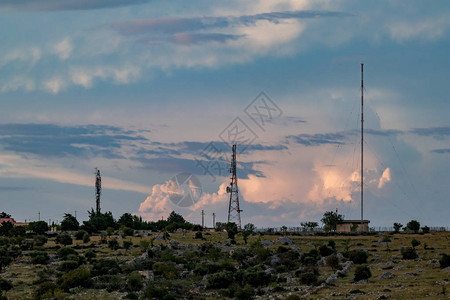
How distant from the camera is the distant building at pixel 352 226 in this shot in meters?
150

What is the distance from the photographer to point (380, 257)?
105m

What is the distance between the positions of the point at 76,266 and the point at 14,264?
13963 millimetres

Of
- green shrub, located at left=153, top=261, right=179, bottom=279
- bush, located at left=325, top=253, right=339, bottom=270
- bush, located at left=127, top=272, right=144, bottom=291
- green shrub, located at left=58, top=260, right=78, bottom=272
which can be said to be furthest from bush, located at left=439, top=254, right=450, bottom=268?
green shrub, located at left=58, top=260, right=78, bottom=272

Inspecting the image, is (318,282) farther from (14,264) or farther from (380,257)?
(14,264)

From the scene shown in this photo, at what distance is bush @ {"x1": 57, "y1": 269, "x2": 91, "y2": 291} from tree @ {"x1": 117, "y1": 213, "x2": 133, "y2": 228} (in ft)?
302

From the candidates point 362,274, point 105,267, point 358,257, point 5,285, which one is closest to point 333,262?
point 358,257

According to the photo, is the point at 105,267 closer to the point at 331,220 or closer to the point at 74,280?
the point at 74,280

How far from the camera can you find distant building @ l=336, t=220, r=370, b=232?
150m

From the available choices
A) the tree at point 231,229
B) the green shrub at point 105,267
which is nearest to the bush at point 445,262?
the green shrub at point 105,267

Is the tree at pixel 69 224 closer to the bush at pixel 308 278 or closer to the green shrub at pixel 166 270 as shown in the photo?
the green shrub at pixel 166 270

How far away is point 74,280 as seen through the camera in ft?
279

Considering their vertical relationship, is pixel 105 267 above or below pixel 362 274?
below

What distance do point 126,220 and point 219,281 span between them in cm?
10196

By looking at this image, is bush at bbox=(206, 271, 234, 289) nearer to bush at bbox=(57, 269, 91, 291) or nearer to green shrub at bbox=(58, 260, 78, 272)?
bush at bbox=(57, 269, 91, 291)
